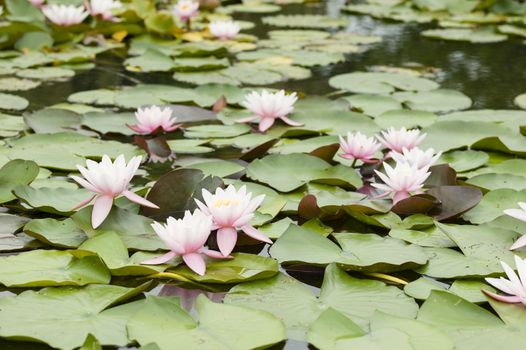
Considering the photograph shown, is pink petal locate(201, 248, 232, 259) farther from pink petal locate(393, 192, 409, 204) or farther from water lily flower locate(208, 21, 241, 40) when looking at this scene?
water lily flower locate(208, 21, 241, 40)

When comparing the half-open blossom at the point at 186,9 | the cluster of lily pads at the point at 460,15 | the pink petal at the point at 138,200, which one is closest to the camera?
the pink petal at the point at 138,200

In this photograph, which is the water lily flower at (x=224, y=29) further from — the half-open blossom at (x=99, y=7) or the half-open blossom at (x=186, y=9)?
the half-open blossom at (x=99, y=7)

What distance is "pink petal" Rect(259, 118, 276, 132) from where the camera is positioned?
2.71 m

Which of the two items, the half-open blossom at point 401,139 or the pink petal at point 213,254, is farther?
the half-open blossom at point 401,139

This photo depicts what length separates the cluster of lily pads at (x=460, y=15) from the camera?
4.80m

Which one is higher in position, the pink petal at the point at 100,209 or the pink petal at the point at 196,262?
the pink petal at the point at 100,209

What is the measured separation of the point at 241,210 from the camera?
173 cm

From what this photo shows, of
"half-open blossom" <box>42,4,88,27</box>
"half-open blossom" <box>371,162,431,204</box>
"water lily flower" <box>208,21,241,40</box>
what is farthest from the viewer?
"water lily flower" <box>208,21,241,40</box>

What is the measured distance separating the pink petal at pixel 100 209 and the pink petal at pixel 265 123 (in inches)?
37.6

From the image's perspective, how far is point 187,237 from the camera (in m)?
1.64

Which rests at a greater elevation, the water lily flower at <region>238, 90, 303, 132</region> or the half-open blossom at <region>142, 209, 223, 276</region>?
the half-open blossom at <region>142, 209, 223, 276</region>

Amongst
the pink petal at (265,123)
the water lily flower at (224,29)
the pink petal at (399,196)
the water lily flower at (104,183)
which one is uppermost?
the water lily flower at (104,183)

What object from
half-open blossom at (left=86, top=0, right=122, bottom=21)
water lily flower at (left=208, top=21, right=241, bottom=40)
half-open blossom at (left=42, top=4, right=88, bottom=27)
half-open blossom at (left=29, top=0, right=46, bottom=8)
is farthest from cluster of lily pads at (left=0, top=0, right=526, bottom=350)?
half-open blossom at (left=29, top=0, right=46, bottom=8)

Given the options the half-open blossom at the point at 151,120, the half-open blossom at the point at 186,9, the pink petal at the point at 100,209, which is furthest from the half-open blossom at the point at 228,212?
the half-open blossom at the point at 186,9
